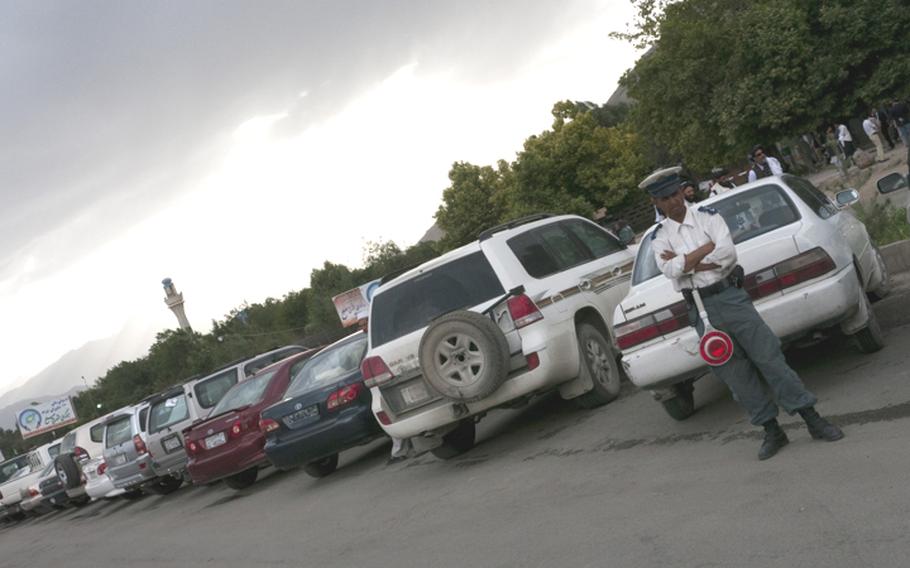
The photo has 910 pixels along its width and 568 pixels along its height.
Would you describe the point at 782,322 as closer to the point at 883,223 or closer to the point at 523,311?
the point at 523,311

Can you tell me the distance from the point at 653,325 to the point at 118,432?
533 inches

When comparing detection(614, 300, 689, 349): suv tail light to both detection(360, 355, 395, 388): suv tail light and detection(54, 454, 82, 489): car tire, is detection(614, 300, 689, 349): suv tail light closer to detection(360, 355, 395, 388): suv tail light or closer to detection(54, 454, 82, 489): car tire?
detection(360, 355, 395, 388): suv tail light

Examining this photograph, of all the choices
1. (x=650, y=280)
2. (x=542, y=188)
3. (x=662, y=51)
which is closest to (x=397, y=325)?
(x=650, y=280)

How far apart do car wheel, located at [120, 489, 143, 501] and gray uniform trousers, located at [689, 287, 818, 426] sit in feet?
47.9

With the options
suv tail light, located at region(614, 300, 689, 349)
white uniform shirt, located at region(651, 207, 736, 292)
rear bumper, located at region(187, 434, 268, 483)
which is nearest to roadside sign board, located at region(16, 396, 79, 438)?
rear bumper, located at region(187, 434, 268, 483)

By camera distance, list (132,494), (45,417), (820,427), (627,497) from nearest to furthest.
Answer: (820,427) → (627,497) → (132,494) → (45,417)

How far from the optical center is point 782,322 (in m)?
6.81

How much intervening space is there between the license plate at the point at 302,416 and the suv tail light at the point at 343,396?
208mm

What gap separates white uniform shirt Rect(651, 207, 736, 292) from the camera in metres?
5.73

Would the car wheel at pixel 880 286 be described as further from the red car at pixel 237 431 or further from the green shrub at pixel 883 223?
the red car at pixel 237 431

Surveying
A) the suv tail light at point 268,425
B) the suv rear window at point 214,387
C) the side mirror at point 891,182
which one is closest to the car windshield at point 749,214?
the side mirror at point 891,182

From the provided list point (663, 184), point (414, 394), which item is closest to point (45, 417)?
point (414, 394)

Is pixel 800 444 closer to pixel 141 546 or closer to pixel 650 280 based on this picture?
pixel 650 280

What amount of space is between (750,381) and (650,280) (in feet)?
6.12
